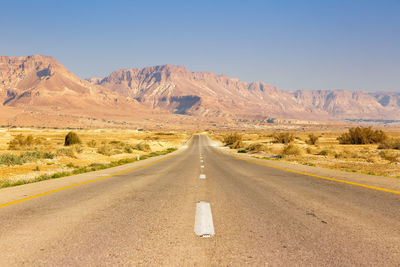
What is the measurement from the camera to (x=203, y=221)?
19.5ft

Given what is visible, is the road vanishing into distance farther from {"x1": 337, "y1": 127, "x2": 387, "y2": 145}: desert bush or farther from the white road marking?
{"x1": 337, "y1": 127, "x2": 387, "y2": 145}: desert bush

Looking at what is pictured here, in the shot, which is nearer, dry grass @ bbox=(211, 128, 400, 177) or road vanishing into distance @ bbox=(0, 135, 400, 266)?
road vanishing into distance @ bbox=(0, 135, 400, 266)

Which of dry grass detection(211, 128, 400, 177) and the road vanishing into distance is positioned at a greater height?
the road vanishing into distance

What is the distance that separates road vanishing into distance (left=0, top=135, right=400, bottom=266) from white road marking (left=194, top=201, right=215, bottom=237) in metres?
0.02

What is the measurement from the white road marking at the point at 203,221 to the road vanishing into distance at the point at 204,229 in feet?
0.05

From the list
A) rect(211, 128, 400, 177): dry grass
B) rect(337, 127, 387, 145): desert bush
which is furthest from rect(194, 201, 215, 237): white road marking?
rect(337, 127, 387, 145): desert bush

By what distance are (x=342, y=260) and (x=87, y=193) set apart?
7451 millimetres

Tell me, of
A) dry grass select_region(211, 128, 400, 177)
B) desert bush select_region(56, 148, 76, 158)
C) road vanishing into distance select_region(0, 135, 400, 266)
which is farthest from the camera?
desert bush select_region(56, 148, 76, 158)

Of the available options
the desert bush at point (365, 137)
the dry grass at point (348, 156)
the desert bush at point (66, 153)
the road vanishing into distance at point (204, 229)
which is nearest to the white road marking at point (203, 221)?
the road vanishing into distance at point (204, 229)

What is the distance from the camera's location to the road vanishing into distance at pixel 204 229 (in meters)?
4.15

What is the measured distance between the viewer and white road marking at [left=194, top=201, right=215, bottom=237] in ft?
17.1

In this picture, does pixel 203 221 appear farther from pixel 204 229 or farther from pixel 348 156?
pixel 348 156

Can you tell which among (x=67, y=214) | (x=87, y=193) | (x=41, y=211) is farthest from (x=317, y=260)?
(x=87, y=193)

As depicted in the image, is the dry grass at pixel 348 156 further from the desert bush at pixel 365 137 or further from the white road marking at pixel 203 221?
the white road marking at pixel 203 221
